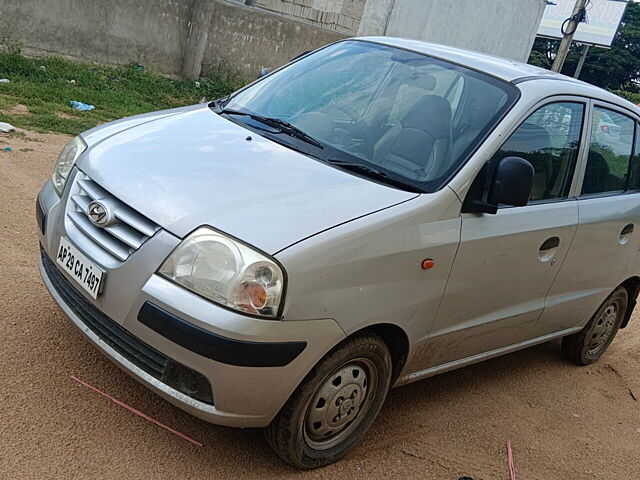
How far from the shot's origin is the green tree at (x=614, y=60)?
5422 centimetres

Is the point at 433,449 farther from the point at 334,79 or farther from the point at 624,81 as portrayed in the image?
the point at 624,81

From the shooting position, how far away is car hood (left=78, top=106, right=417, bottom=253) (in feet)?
9.39

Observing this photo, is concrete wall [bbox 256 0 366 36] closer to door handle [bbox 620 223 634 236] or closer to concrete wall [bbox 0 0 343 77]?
concrete wall [bbox 0 0 343 77]

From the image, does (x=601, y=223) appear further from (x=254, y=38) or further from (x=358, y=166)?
(x=254, y=38)

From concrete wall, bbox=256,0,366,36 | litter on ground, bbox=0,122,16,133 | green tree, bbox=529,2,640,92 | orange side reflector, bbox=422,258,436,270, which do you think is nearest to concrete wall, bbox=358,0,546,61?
concrete wall, bbox=256,0,366,36

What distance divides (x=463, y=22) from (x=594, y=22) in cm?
3704

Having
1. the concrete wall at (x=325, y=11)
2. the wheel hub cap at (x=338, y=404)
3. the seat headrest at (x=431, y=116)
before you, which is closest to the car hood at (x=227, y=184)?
the seat headrest at (x=431, y=116)

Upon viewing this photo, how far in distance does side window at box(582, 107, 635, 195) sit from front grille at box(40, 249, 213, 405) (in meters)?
2.59

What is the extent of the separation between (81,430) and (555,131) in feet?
9.29

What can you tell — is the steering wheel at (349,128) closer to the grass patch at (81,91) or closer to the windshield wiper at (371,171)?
the windshield wiper at (371,171)

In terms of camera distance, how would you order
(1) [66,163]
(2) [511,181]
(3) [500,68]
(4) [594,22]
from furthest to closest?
(4) [594,22], (3) [500,68], (1) [66,163], (2) [511,181]

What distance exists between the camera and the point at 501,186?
3346mm

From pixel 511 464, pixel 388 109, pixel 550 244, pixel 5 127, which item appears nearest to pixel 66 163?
pixel 388 109

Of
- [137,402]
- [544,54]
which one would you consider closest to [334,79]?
[137,402]
